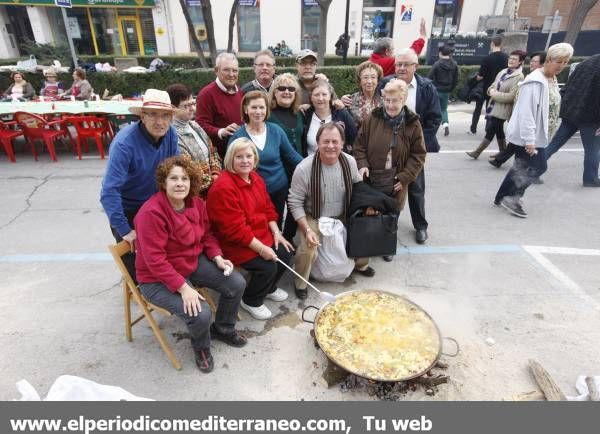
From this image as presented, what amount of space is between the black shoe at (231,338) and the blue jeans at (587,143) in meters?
5.03

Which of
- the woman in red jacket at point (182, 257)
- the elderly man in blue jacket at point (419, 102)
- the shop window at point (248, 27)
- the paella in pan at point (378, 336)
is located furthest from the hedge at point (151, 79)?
the shop window at point (248, 27)

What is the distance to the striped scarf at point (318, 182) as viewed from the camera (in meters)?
3.36

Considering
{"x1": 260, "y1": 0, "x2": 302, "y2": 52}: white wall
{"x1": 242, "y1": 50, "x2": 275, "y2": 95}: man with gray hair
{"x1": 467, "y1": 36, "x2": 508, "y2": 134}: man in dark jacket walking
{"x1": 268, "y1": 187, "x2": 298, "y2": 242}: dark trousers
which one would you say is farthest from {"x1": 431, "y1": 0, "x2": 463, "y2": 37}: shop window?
{"x1": 268, "y1": 187, "x2": 298, "y2": 242}: dark trousers

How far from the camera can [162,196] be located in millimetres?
2559

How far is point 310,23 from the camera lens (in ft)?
67.1

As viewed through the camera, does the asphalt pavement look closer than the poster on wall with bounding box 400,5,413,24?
Yes

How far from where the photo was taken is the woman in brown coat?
3646 mm

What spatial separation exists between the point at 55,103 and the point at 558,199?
9.39m

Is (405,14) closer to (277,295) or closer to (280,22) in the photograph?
(280,22)

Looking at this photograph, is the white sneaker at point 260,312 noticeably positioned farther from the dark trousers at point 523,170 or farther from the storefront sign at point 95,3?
the storefront sign at point 95,3

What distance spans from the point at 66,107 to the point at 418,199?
723cm

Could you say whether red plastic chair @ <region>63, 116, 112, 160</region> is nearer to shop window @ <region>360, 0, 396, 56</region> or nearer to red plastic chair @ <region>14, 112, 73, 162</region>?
red plastic chair @ <region>14, 112, 73, 162</region>

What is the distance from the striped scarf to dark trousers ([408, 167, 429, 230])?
1085 millimetres

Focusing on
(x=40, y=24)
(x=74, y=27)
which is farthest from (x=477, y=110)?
(x=40, y=24)
